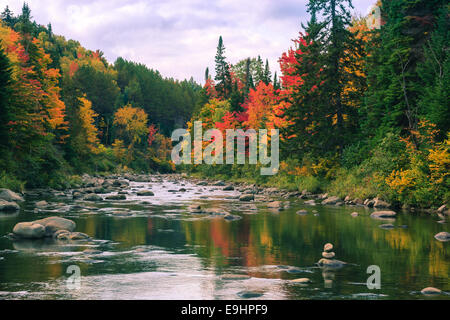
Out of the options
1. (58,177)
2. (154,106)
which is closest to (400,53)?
(58,177)

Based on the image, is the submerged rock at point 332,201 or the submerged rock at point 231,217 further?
the submerged rock at point 332,201

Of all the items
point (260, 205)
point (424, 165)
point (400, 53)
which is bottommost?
point (260, 205)

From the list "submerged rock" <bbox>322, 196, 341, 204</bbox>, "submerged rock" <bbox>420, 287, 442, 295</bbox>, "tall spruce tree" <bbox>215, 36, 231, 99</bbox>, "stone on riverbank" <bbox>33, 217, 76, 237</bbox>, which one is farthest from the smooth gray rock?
"tall spruce tree" <bbox>215, 36, 231, 99</bbox>

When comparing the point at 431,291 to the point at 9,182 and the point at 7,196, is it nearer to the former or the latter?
the point at 7,196

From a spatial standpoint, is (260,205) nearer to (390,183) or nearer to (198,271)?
(390,183)

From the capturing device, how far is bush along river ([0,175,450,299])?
9.70 meters

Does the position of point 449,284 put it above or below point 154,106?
below

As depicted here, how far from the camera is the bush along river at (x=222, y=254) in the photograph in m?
9.70

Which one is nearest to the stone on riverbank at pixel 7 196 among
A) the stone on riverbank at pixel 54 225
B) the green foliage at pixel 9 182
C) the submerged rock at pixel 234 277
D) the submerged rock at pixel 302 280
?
the green foliage at pixel 9 182

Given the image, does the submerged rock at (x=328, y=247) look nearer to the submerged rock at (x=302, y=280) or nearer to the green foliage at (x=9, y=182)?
the submerged rock at (x=302, y=280)

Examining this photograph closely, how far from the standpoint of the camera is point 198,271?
1146 cm

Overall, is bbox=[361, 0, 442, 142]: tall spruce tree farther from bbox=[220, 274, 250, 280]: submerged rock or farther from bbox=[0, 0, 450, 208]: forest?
bbox=[220, 274, 250, 280]: submerged rock
